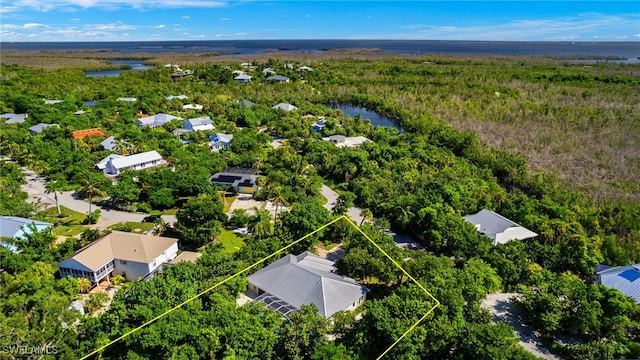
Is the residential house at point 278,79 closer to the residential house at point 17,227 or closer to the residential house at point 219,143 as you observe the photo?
the residential house at point 219,143

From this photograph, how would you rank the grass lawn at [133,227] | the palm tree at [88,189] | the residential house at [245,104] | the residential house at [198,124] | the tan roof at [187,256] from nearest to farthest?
the tan roof at [187,256] → the grass lawn at [133,227] → the palm tree at [88,189] → the residential house at [198,124] → the residential house at [245,104]

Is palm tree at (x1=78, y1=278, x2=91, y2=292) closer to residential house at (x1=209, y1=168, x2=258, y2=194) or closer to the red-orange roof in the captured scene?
residential house at (x1=209, y1=168, x2=258, y2=194)

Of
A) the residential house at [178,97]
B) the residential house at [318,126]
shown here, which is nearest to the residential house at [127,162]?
the residential house at [318,126]

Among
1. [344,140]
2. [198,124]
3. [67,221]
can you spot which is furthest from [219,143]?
[67,221]

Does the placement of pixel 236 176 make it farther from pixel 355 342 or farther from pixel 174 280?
pixel 355 342

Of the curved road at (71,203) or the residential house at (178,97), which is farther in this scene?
the residential house at (178,97)

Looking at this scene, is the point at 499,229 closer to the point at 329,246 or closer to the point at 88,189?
the point at 329,246

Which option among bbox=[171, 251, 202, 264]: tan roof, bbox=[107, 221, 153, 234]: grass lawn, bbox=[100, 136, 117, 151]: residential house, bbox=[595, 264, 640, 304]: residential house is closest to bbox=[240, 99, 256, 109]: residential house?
bbox=[100, 136, 117, 151]: residential house

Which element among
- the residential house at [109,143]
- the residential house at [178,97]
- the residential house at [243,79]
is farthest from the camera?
the residential house at [243,79]
